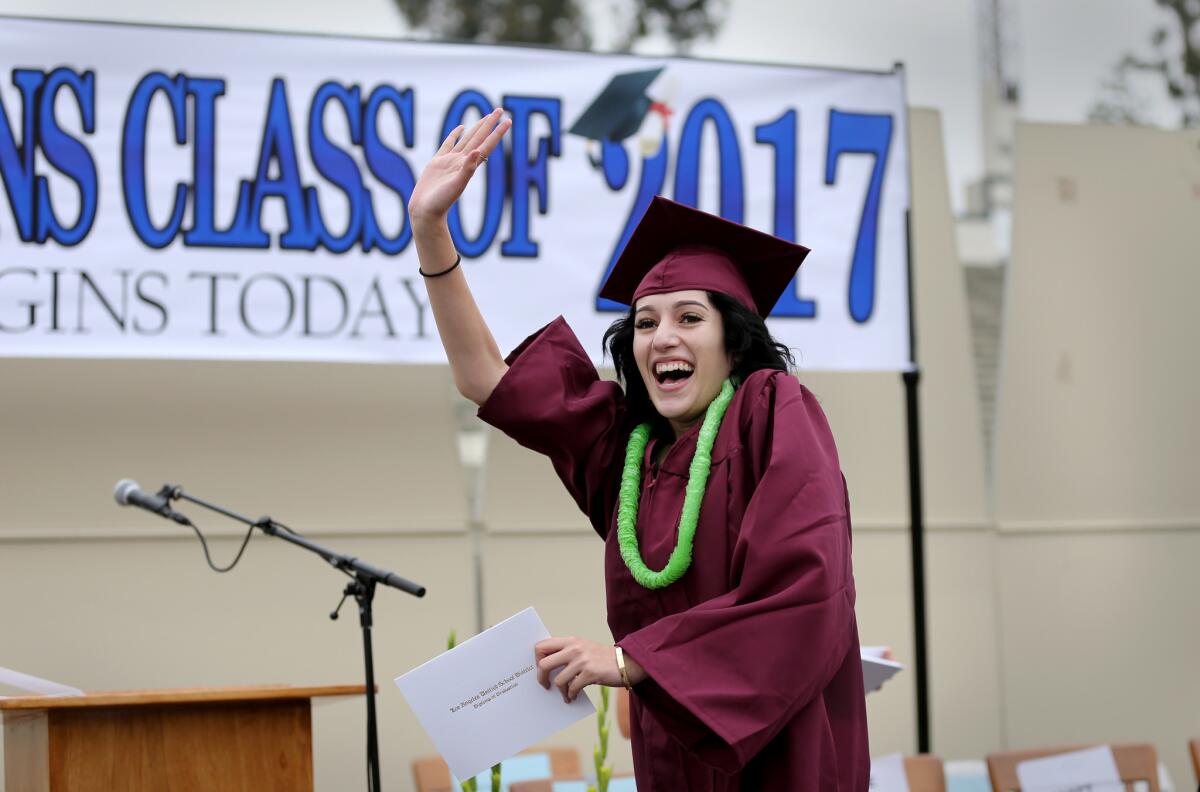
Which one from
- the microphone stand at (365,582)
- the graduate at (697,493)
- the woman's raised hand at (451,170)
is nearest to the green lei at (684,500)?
the graduate at (697,493)

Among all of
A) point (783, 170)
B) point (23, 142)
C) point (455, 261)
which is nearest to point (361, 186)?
point (23, 142)

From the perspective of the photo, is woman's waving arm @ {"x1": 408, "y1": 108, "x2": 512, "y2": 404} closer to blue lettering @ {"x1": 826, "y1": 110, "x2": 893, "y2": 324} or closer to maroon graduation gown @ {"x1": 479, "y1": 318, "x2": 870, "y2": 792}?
maroon graduation gown @ {"x1": 479, "y1": 318, "x2": 870, "y2": 792}

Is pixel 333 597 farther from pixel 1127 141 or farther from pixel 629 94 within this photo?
pixel 1127 141

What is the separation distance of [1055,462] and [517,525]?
2302 millimetres

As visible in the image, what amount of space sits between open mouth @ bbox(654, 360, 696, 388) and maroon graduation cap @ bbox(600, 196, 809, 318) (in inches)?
4.8

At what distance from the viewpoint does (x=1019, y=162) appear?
5602mm

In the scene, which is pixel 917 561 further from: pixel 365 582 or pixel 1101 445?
pixel 365 582

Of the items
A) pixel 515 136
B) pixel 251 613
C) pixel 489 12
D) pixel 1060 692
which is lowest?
pixel 1060 692

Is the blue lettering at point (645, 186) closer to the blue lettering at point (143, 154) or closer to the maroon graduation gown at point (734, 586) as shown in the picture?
the blue lettering at point (143, 154)

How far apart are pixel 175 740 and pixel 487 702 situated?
1071mm

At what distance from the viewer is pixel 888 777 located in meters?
3.93

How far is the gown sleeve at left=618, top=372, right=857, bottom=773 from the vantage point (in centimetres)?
173

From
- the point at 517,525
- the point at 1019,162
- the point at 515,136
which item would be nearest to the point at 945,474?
the point at 1019,162

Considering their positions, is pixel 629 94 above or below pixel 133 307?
above
